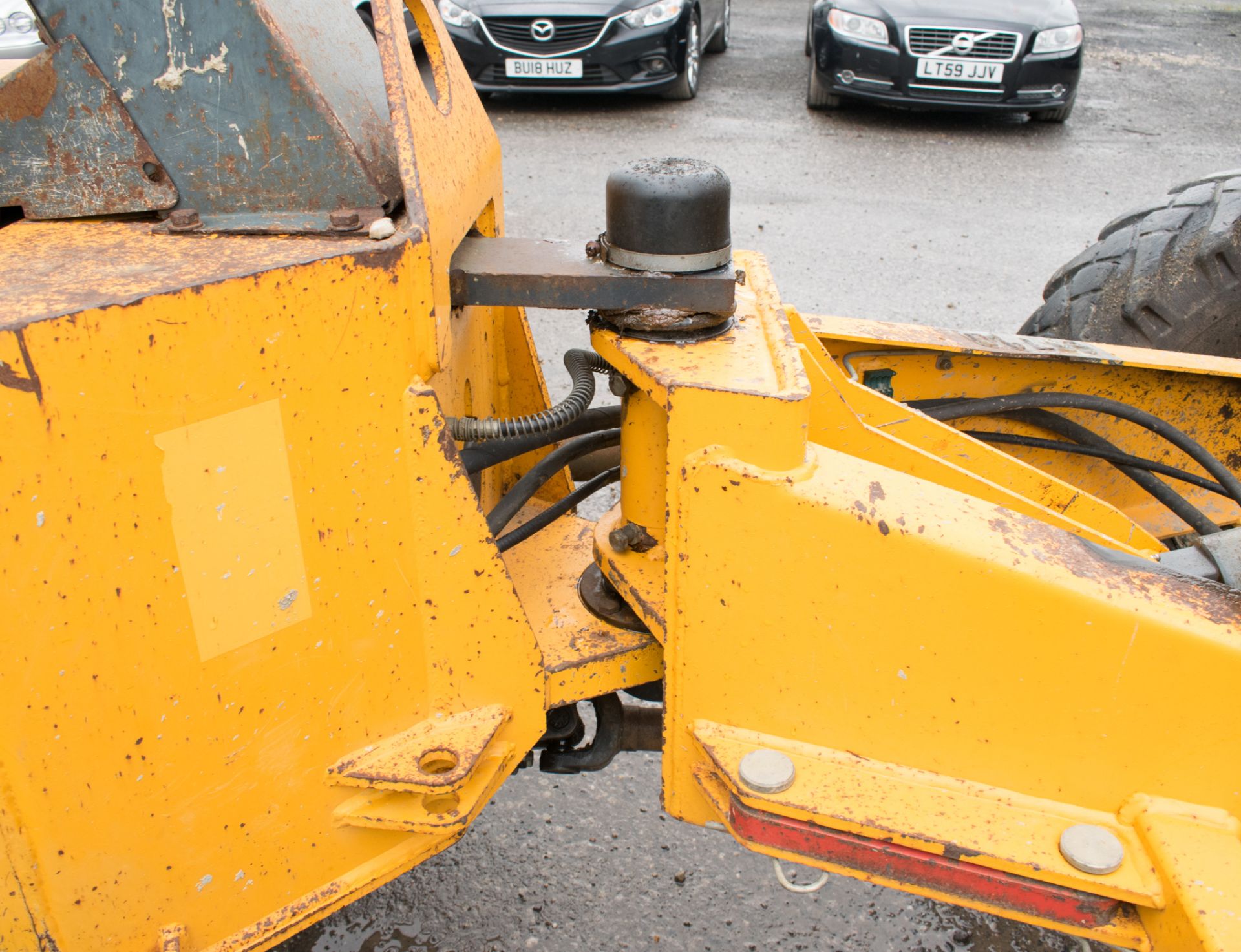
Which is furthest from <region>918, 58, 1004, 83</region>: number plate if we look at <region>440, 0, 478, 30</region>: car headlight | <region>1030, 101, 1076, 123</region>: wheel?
<region>440, 0, 478, 30</region>: car headlight

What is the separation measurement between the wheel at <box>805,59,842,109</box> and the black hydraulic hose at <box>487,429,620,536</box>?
6.00m

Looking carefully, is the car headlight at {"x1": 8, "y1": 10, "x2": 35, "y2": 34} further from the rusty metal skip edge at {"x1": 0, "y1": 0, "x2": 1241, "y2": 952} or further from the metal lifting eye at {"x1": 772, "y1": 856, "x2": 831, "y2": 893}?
the metal lifting eye at {"x1": 772, "y1": 856, "x2": 831, "y2": 893}

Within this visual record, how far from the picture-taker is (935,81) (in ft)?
21.3

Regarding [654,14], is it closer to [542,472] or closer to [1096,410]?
[1096,410]

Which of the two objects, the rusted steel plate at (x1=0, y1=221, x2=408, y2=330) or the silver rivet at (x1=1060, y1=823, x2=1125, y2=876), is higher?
the rusted steel plate at (x1=0, y1=221, x2=408, y2=330)

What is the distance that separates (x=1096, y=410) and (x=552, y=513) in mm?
Answer: 1004

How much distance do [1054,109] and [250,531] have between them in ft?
23.8

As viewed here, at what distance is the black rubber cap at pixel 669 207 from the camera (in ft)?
3.98

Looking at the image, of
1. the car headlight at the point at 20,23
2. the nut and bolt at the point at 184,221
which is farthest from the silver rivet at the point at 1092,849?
the car headlight at the point at 20,23

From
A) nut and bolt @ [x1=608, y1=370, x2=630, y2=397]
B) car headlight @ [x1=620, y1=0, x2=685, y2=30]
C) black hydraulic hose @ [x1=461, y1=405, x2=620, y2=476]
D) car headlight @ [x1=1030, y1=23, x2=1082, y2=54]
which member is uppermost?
car headlight @ [x1=620, y1=0, x2=685, y2=30]

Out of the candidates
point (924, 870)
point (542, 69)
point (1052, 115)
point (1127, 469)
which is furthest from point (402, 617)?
point (1052, 115)

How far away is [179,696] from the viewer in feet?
3.60

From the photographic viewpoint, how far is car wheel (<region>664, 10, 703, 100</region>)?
277 inches

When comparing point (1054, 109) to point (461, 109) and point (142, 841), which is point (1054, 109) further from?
point (142, 841)
